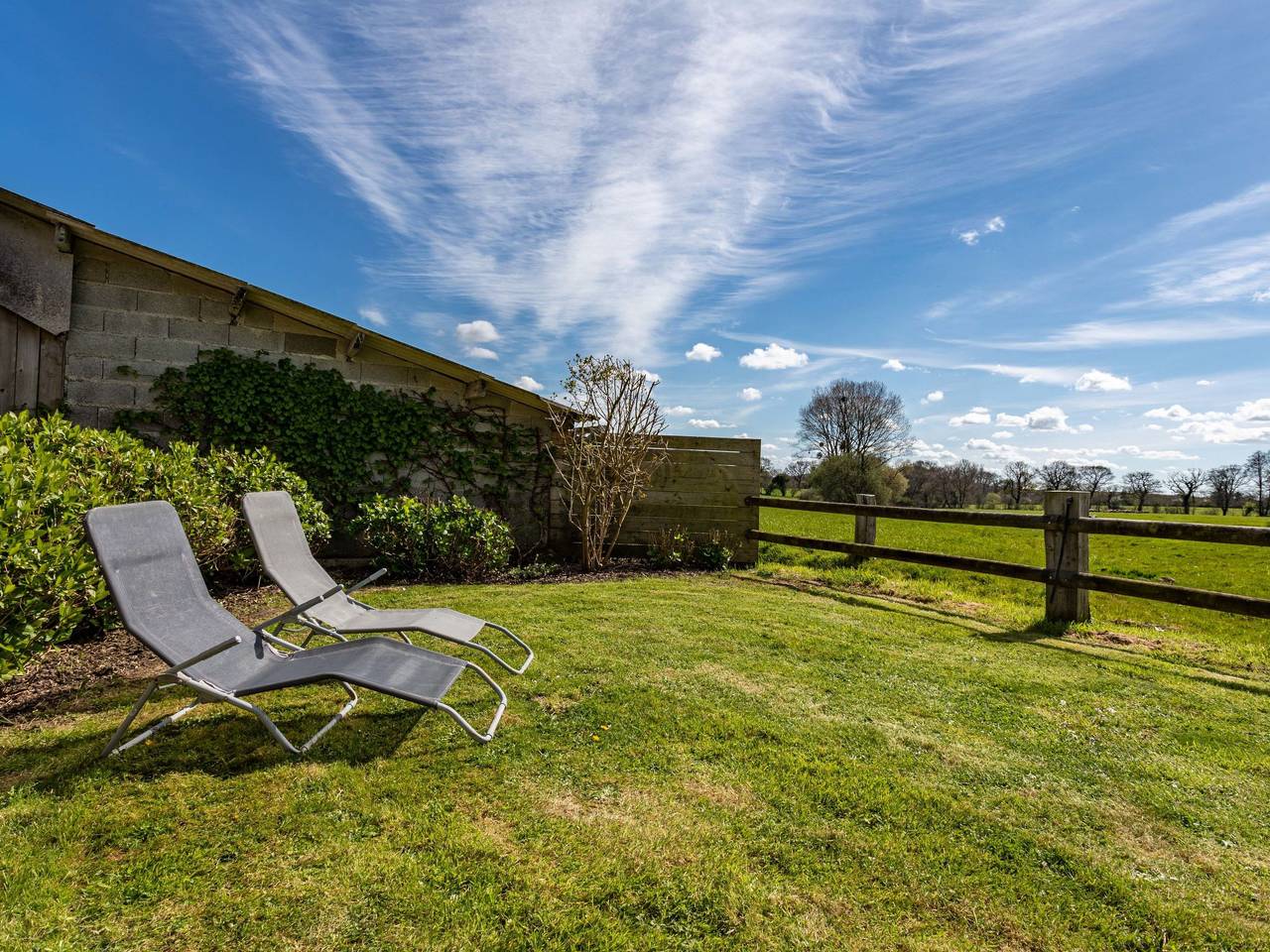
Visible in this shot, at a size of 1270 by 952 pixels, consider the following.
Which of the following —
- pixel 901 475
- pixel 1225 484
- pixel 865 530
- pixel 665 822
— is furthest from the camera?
pixel 1225 484

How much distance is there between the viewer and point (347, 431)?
878cm

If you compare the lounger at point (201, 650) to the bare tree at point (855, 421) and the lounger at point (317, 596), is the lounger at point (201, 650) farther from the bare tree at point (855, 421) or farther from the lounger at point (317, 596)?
the bare tree at point (855, 421)

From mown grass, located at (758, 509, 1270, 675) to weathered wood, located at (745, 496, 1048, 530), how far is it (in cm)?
95

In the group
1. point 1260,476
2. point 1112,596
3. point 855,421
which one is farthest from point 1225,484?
point 1112,596

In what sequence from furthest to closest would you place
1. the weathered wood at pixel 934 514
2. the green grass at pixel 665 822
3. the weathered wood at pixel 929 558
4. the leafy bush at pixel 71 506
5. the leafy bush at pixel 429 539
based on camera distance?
the leafy bush at pixel 429 539 → the weathered wood at pixel 934 514 → the weathered wood at pixel 929 558 → the leafy bush at pixel 71 506 → the green grass at pixel 665 822

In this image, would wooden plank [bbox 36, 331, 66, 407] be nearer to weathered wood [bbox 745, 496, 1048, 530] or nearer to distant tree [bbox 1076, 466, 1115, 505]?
weathered wood [bbox 745, 496, 1048, 530]

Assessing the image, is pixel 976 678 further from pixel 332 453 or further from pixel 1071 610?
pixel 332 453

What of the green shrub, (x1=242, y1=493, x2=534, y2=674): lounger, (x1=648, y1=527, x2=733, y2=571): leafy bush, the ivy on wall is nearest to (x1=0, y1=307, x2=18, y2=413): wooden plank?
the ivy on wall

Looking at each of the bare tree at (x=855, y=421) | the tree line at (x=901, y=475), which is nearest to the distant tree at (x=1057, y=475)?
the tree line at (x=901, y=475)

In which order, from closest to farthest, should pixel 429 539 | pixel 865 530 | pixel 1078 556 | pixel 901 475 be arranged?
pixel 1078 556 < pixel 429 539 < pixel 865 530 < pixel 901 475

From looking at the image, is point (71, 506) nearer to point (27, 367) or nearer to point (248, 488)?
point (248, 488)

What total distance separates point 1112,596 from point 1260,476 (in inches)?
2147

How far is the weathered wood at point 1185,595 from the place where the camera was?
16.8 ft

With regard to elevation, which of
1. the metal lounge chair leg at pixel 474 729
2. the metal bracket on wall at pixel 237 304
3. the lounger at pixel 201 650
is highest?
the metal bracket on wall at pixel 237 304
